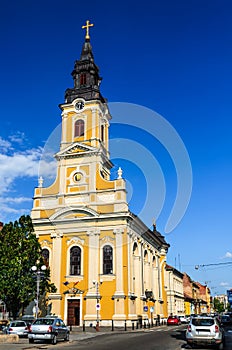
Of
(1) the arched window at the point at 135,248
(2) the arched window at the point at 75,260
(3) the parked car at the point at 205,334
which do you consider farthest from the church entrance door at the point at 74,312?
(3) the parked car at the point at 205,334

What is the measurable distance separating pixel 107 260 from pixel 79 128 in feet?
60.4

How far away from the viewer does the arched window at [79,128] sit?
55.2 m

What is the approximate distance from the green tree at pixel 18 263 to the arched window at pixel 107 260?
7434 mm

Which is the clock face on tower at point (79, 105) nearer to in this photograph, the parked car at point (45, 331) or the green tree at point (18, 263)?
the green tree at point (18, 263)

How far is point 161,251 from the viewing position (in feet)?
237

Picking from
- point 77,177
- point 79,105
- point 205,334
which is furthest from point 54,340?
point 79,105

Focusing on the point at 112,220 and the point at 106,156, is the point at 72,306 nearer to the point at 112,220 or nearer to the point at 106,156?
the point at 112,220

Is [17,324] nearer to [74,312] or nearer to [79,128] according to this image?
[74,312]

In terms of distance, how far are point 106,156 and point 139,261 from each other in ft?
47.9

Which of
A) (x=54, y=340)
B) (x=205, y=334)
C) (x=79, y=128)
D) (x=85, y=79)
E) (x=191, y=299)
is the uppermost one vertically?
(x=85, y=79)

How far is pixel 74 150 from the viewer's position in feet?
176

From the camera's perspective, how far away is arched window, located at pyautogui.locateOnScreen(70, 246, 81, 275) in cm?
4844

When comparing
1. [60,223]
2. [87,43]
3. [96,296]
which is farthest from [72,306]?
[87,43]

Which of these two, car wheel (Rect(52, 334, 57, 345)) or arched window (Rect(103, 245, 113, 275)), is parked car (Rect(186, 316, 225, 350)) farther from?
arched window (Rect(103, 245, 113, 275))
